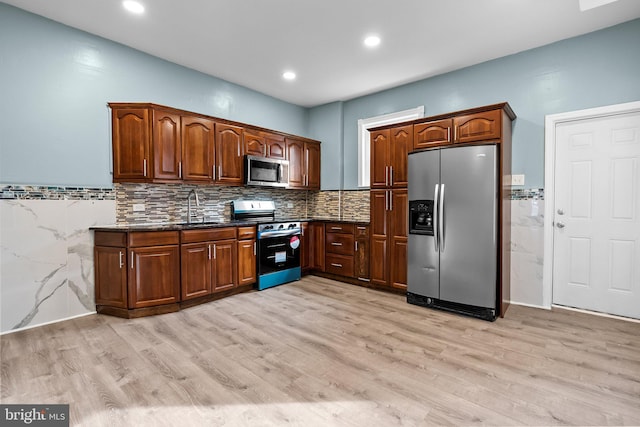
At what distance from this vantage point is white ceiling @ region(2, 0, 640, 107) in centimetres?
278

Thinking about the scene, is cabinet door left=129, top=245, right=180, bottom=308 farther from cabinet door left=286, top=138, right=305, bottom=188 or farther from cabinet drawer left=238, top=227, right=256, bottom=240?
cabinet door left=286, top=138, right=305, bottom=188

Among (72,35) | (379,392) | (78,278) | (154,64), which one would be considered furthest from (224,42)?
(379,392)

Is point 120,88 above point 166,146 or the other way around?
above

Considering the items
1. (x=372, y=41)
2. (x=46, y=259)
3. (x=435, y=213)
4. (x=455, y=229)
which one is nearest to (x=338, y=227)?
(x=435, y=213)

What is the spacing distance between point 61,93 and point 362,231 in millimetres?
3734

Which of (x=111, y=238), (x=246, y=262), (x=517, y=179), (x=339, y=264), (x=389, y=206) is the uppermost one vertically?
(x=517, y=179)

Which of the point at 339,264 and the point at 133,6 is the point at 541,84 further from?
the point at 133,6

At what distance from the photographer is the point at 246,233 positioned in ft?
13.5

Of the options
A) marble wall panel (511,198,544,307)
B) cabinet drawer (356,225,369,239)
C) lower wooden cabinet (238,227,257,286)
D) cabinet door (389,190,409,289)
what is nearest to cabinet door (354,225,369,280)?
cabinet drawer (356,225,369,239)

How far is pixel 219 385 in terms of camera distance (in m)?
2.04

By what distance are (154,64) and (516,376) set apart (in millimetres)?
4694

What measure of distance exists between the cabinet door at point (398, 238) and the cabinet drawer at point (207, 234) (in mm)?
2034

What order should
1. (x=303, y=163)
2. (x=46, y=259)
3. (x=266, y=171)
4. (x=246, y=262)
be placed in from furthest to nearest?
(x=303, y=163) < (x=266, y=171) < (x=246, y=262) < (x=46, y=259)

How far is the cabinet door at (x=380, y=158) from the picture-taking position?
412cm
